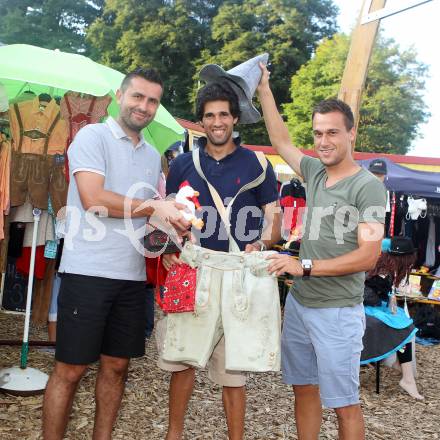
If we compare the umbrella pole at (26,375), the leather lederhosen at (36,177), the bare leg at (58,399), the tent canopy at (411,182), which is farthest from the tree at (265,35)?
the bare leg at (58,399)

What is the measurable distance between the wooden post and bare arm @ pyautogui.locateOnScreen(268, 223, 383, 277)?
285cm

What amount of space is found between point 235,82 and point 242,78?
0.05m

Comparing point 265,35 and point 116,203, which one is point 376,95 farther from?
point 116,203

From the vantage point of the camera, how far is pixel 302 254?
9.71ft

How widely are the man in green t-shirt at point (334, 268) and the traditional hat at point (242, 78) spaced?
390 millimetres

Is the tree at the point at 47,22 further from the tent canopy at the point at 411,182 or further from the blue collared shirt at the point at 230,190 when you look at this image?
the blue collared shirt at the point at 230,190

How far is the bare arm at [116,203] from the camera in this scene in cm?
265

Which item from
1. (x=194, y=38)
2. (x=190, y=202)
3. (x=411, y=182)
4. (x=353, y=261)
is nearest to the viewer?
(x=353, y=261)

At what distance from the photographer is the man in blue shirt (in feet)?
9.50

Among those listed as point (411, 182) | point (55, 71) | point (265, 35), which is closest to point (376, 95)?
point (265, 35)

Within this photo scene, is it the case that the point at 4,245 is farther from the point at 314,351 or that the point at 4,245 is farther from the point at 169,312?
the point at 314,351

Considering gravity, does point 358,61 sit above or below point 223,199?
above

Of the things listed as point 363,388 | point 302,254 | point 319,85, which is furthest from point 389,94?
point 302,254

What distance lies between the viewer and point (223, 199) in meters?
2.88
